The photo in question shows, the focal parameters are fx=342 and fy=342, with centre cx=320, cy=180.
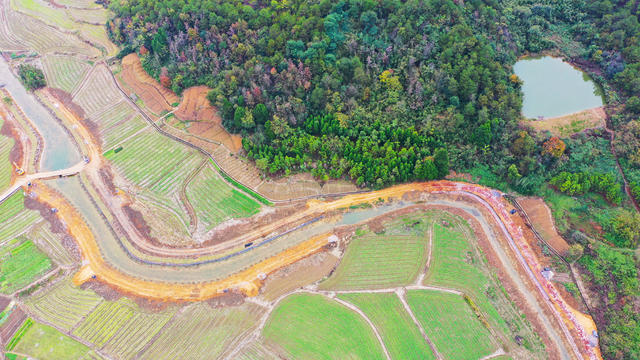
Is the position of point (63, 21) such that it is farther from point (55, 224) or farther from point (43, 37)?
point (55, 224)

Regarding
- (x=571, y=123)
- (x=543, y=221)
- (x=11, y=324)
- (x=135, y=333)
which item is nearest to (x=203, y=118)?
(x=135, y=333)

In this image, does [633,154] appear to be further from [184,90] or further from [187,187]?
[184,90]

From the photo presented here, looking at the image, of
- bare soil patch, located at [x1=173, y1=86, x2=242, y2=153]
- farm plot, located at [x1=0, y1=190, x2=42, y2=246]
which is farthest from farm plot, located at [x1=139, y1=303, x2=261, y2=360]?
farm plot, located at [x1=0, y1=190, x2=42, y2=246]

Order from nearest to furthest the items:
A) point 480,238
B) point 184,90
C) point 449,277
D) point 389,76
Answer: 1. point 449,277
2. point 480,238
3. point 389,76
4. point 184,90

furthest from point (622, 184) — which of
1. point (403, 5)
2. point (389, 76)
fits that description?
point (403, 5)

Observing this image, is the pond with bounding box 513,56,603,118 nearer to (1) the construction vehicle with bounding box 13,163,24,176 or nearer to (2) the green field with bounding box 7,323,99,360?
(2) the green field with bounding box 7,323,99,360
